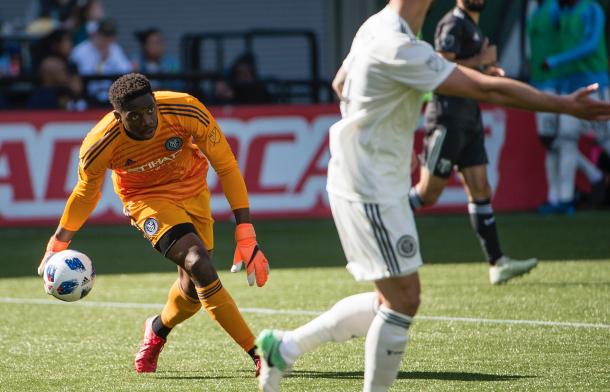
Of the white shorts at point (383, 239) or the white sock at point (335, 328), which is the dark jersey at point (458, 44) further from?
the white shorts at point (383, 239)

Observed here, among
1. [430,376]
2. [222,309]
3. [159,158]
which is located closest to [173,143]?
[159,158]

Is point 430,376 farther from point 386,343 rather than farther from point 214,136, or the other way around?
point 214,136

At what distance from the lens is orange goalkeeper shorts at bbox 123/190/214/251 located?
6988 mm

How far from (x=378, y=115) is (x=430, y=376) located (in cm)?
191

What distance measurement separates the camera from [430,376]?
6668 millimetres

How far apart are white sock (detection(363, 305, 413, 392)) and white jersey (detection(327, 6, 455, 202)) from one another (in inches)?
21.0

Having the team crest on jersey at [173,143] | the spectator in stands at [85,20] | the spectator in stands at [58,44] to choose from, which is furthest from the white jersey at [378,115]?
the spectator in stands at [85,20]

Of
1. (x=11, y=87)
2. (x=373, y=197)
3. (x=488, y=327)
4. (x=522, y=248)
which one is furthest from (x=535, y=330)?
(x=11, y=87)

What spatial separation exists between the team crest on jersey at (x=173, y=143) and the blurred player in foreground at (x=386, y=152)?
167 cm

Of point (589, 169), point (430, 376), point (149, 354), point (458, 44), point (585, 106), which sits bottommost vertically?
point (589, 169)

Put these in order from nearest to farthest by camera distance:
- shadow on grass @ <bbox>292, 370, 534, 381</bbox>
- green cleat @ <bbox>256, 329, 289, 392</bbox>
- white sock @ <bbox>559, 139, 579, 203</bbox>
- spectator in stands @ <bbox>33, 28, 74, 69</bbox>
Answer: green cleat @ <bbox>256, 329, 289, 392</bbox>, shadow on grass @ <bbox>292, 370, 534, 381</bbox>, white sock @ <bbox>559, 139, 579, 203</bbox>, spectator in stands @ <bbox>33, 28, 74, 69</bbox>

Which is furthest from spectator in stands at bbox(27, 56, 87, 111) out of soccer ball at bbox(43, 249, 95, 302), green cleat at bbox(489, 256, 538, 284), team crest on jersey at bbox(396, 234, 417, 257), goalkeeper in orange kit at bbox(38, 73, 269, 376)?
team crest on jersey at bbox(396, 234, 417, 257)

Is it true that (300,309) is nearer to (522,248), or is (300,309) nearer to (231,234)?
(522,248)

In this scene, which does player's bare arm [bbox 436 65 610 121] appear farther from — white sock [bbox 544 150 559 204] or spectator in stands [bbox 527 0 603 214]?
white sock [bbox 544 150 559 204]
